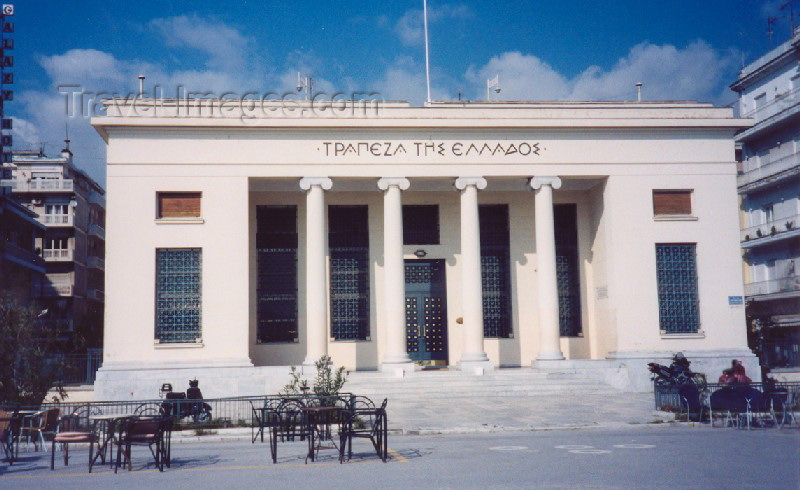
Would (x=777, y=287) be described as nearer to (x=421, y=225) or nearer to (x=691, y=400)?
(x=421, y=225)

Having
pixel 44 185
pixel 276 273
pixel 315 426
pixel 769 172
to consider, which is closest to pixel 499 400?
pixel 276 273

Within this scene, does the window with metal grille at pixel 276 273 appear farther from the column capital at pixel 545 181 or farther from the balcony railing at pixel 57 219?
the balcony railing at pixel 57 219

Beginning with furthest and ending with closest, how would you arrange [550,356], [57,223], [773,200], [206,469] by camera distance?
[57,223] < [773,200] < [550,356] < [206,469]

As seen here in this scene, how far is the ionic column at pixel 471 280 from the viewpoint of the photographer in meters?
26.9

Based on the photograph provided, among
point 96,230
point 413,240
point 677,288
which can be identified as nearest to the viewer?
point 677,288

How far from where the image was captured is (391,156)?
27.3 metres

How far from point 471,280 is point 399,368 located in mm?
3961

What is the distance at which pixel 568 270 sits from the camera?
→ 30844 mm

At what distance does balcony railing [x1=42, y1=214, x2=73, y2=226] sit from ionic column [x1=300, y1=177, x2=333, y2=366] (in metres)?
31.3

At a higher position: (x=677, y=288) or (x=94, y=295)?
(x=94, y=295)

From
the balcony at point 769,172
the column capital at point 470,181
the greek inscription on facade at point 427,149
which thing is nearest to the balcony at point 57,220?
the greek inscription on facade at point 427,149

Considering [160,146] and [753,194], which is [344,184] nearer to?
[160,146]

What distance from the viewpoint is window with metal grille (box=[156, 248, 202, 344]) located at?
2603cm

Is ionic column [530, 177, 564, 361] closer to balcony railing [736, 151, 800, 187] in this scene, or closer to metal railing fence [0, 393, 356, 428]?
metal railing fence [0, 393, 356, 428]
